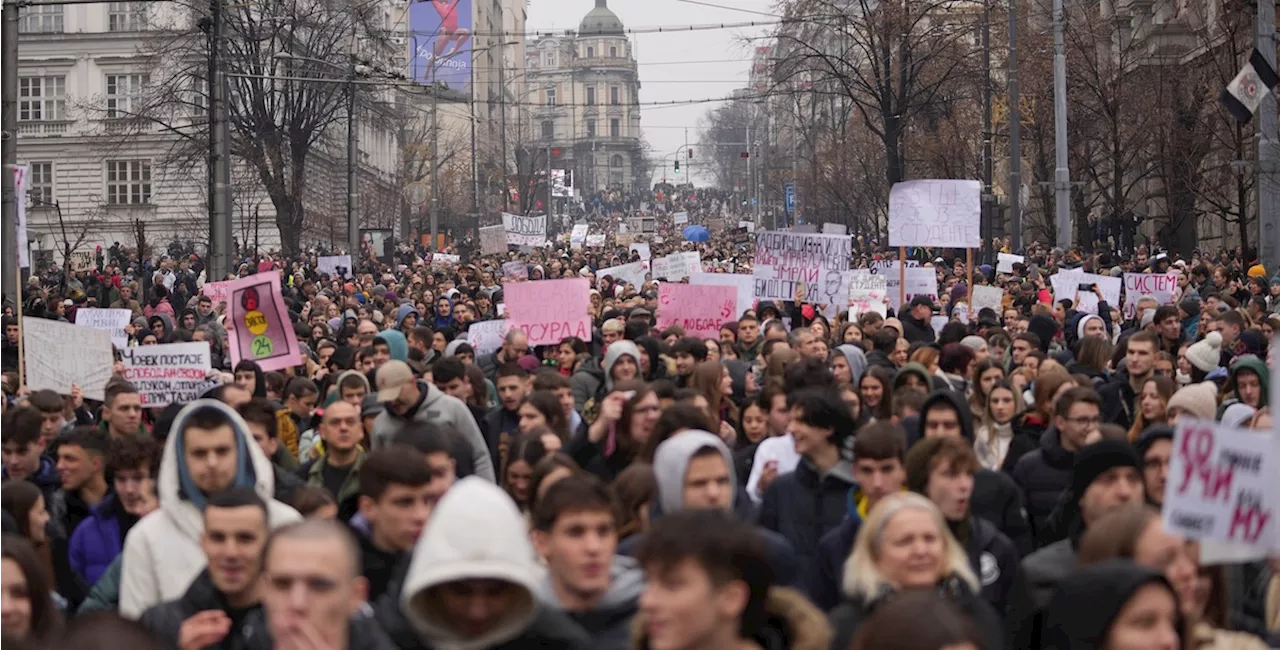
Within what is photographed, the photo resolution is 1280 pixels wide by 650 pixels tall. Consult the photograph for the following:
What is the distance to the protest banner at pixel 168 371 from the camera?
13594 mm

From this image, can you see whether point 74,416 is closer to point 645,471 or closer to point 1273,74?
point 645,471

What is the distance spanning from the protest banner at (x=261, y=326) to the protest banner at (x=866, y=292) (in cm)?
732

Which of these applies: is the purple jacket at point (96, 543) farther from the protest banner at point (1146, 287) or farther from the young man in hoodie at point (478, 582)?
the protest banner at point (1146, 287)

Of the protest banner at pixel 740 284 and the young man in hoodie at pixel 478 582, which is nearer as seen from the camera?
the young man in hoodie at pixel 478 582

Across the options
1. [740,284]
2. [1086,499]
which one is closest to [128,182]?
[740,284]

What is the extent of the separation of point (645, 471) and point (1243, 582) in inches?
73.9

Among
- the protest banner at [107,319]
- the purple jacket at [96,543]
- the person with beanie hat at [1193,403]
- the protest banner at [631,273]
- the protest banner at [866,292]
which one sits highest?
the protest banner at [631,273]

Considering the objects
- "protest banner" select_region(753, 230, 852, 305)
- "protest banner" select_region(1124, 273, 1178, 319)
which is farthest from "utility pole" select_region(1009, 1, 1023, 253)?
"protest banner" select_region(753, 230, 852, 305)

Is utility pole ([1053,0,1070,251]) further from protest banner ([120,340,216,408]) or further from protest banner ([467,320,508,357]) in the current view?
protest banner ([120,340,216,408])

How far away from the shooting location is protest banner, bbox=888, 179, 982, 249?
21.6 meters

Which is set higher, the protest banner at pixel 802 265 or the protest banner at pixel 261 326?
the protest banner at pixel 802 265

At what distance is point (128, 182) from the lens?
71.2 metres

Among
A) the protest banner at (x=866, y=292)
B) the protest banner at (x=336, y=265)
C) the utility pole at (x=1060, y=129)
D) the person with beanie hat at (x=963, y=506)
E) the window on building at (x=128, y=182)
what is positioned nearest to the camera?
the person with beanie hat at (x=963, y=506)

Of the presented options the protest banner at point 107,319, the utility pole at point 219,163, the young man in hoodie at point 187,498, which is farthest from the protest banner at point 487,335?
the utility pole at point 219,163
